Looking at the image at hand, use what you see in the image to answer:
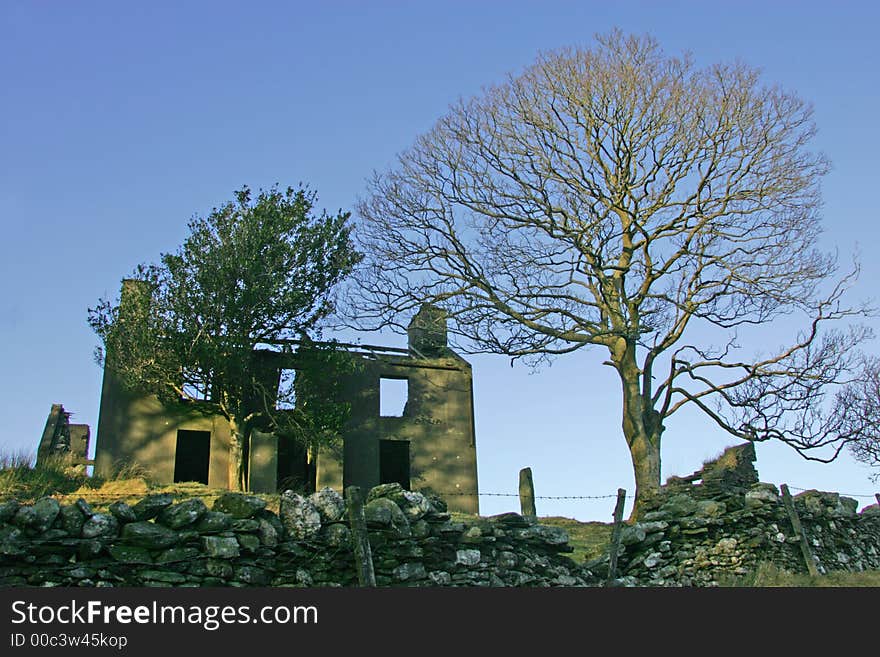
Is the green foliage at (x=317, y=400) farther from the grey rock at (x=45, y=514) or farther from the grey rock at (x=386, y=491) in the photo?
the grey rock at (x=45, y=514)

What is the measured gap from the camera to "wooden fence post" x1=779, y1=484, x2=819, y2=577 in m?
15.8

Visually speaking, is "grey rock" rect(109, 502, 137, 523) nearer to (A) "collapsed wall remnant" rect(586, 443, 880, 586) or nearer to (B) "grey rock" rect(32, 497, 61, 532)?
(B) "grey rock" rect(32, 497, 61, 532)

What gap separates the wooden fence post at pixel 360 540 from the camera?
1028 cm

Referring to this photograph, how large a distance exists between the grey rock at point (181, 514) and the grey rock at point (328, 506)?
1.40 m

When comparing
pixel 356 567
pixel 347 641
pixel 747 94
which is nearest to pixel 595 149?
pixel 747 94

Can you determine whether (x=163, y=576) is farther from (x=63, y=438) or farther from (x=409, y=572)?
(x=63, y=438)

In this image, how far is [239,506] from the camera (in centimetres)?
1045

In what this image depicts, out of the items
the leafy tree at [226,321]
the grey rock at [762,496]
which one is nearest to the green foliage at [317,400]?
the leafy tree at [226,321]

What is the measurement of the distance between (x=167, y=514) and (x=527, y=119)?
57.7 ft

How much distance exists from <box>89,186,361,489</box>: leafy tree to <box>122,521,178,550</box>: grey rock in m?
14.6

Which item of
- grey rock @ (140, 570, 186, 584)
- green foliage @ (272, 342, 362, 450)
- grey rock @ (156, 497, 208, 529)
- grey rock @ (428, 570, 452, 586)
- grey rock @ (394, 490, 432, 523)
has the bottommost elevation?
grey rock @ (428, 570, 452, 586)

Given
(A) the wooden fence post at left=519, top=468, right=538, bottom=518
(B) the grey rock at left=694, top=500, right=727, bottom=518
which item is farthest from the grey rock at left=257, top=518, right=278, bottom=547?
(A) the wooden fence post at left=519, top=468, right=538, bottom=518

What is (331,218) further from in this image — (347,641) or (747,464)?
(347,641)

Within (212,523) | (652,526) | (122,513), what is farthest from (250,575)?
(652,526)
